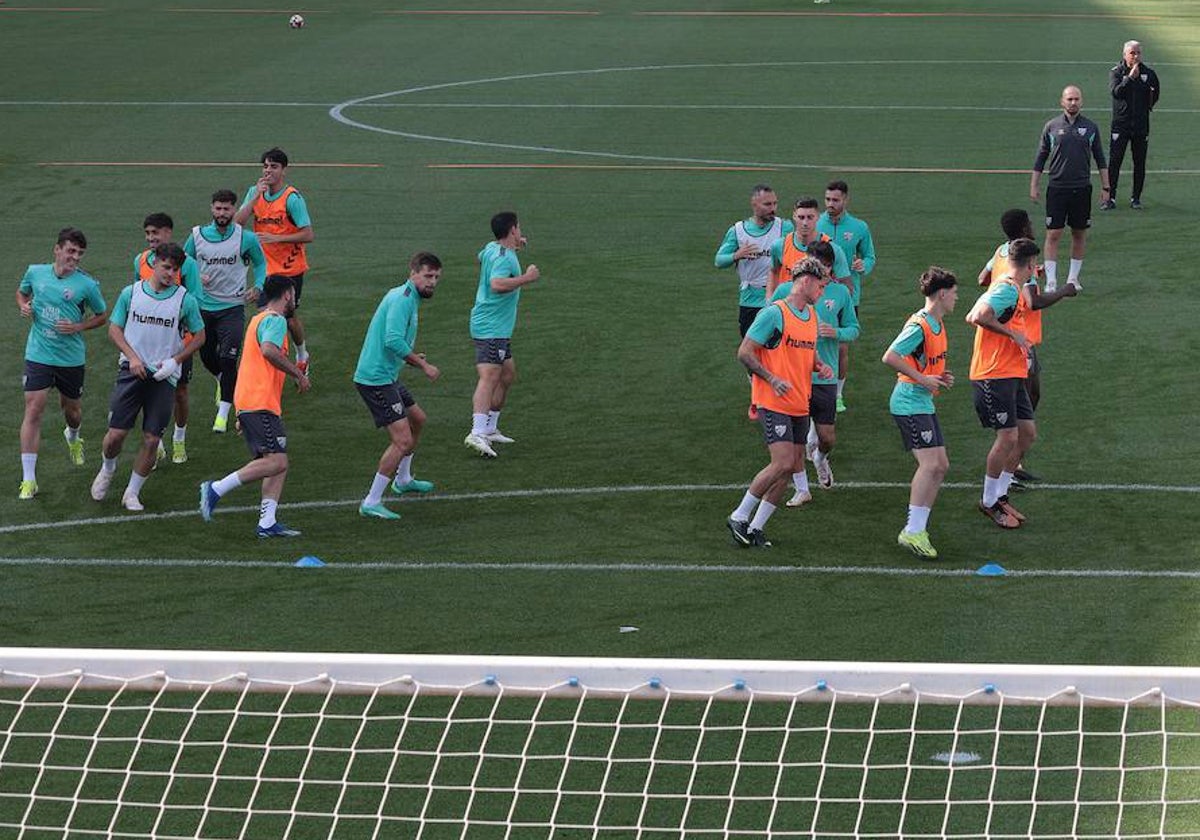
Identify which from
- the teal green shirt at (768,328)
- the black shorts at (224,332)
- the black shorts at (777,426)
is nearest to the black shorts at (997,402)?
the black shorts at (777,426)

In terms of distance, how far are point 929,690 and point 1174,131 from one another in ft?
73.9

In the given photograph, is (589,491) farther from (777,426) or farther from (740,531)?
(777,426)

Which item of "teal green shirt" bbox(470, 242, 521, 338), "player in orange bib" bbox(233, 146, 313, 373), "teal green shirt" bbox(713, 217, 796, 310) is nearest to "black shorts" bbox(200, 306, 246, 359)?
"player in orange bib" bbox(233, 146, 313, 373)

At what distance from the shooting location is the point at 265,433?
12875 mm

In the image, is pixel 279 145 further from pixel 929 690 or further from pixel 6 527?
pixel 929 690

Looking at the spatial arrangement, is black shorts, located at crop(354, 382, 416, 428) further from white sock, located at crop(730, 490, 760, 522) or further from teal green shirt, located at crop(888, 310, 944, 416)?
teal green shirt, located at crop(888, 310, 944, 416)

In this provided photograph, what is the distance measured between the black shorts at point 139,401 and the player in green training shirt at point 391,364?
142cm

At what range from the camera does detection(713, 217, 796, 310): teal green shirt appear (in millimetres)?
15055

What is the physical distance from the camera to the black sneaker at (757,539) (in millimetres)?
12523

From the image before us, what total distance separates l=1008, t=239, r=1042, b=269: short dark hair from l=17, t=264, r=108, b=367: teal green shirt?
21.2 ft

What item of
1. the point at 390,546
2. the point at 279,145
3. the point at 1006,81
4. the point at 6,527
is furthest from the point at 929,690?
the point at 1006,81

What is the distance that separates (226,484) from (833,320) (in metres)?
4.42

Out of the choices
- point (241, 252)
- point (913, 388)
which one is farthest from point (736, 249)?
point (241, 252)

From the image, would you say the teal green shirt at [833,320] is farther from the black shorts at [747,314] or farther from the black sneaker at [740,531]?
the black shorts at [747,314]
